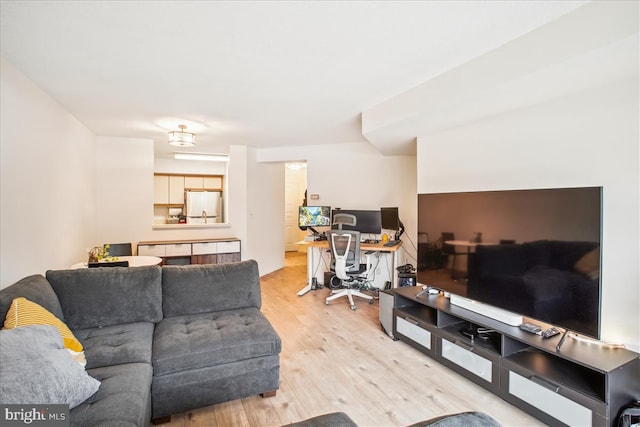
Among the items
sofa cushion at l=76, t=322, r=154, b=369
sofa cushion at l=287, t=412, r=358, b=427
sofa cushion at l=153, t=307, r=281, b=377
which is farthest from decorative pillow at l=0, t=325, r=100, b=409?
sofa cushion at l=287, t=412, r=358, b=427

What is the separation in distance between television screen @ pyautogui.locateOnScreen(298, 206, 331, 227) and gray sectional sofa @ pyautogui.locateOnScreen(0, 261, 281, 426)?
2.48m

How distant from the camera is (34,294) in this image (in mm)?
1931

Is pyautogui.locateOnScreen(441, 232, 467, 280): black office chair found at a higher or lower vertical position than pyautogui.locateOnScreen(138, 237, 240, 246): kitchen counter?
higher

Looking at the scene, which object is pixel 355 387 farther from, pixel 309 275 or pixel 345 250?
pixel 309 275

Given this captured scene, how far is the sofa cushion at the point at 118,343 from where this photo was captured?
1.81 metres

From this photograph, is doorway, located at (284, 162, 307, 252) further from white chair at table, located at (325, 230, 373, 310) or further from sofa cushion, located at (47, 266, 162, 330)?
sofa cushion, located at (47, 266, 162, 330)

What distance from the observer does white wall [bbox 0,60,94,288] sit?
2359 mm

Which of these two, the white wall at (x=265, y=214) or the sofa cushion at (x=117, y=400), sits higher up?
the white wall at (x=265, y=214)

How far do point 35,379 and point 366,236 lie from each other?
4.50 metres

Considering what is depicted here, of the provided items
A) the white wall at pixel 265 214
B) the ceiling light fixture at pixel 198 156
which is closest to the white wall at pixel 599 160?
the white wall at pixel 265 214

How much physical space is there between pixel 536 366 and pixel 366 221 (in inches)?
123

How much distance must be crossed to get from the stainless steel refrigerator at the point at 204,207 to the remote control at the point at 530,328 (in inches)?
261

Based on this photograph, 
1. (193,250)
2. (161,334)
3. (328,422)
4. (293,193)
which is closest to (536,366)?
(328,422)

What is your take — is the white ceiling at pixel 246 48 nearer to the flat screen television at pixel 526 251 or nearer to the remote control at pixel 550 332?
the flat screen television at pixel 526 251
